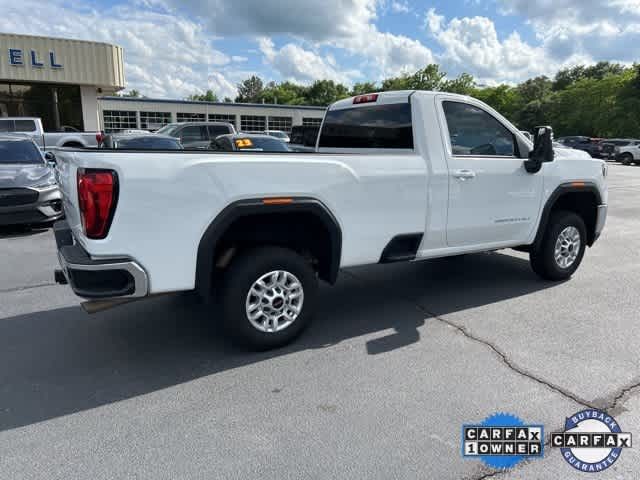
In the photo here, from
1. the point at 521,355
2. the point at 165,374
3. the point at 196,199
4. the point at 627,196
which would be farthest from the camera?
the point at 627,196

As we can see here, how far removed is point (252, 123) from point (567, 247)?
53603mm

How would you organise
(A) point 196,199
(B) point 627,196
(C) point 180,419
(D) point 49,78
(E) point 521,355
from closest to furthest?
(C) point 180,419
(A) point 196,199
(E) point 521,355
(B) point 627,196
(D) point 49,78

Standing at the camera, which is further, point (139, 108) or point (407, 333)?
point (139, 108)

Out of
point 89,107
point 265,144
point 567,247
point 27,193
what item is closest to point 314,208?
point 567,247

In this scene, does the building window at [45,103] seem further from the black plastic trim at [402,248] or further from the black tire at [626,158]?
the black tire at [626,158]

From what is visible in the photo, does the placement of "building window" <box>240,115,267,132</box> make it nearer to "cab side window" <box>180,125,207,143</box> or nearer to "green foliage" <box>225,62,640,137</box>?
"green foliage" <box>225,62,640,137</box>

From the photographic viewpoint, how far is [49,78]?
25.9 metres

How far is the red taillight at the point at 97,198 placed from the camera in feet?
9.43

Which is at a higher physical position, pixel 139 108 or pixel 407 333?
pixel 139 108

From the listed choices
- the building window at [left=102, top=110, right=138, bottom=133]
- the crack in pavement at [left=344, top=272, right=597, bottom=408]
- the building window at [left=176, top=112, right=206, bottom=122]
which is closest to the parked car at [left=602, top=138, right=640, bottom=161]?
the crack in pavement at [left=344, top=272, right=597, bottom=408]

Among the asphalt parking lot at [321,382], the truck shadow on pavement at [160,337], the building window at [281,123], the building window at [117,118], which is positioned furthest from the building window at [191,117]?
the truck shadow on pavement at [160,337]

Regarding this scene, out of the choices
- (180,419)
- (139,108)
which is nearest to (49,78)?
(139,108)

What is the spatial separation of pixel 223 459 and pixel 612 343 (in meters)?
3.26

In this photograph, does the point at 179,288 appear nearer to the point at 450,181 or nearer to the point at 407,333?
the point at 407,333
